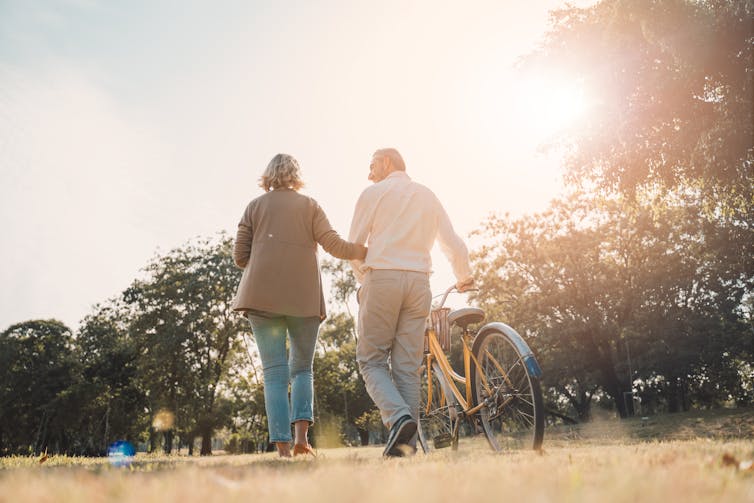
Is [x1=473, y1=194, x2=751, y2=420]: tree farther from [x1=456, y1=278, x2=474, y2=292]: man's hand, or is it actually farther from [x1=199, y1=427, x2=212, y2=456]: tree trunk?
[x1=456, y1=278, x2=474, y2=292]: man's hand

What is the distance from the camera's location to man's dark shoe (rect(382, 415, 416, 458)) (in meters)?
3.50

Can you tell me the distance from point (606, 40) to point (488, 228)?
1617 centimetres

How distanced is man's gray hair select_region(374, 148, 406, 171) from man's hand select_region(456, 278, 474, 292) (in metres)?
1.13

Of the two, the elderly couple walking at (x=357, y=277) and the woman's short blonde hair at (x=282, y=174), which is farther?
the woman's short blonde hair at (x=282, y=174)

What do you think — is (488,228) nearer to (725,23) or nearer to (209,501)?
(725,23)

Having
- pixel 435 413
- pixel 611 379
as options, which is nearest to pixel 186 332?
pixel 611 379

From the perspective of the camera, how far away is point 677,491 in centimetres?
139

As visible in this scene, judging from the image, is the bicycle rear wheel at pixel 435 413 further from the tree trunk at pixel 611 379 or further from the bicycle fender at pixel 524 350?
the tree trunk at pixel 611 379

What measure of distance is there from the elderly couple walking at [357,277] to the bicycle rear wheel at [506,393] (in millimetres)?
635

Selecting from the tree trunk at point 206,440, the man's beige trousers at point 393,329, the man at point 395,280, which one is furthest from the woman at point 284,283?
the tree trunk at point 206,440

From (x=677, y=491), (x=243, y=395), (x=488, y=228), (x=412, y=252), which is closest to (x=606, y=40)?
(x=412, y=252)

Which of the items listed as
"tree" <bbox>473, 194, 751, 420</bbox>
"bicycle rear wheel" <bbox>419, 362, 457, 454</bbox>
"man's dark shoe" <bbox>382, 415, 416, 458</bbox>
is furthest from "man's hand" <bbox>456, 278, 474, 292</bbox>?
"tree" <bbox>473, 194, 751, 420</bbox>

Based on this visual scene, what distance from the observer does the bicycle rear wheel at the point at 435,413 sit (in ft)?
16.1

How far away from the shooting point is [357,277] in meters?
4.45
